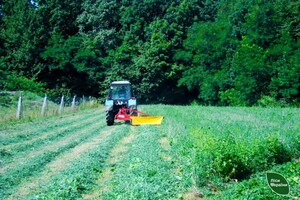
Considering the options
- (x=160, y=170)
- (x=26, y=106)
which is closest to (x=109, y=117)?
(x=26, y=106)

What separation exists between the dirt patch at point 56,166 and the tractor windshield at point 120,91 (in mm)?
6164

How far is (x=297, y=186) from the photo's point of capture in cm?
603

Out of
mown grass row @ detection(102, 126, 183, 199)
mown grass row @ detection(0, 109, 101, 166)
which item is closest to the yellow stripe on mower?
mown grass row @ detection(0, 109, 101, 166)

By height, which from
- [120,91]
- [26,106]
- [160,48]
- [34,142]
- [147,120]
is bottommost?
[34,142]

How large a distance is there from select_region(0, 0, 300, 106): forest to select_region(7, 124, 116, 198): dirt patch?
78.3 ft

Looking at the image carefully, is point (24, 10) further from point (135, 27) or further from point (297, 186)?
point (297, 186)

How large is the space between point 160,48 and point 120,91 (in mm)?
28602

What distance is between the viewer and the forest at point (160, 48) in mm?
38750

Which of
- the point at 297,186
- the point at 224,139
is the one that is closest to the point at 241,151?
the point at 224,139

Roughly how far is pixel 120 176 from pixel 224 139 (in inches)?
96.3

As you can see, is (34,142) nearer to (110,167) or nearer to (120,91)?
(110,167)

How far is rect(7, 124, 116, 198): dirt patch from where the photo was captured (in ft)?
24.6

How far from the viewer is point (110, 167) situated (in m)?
9.33

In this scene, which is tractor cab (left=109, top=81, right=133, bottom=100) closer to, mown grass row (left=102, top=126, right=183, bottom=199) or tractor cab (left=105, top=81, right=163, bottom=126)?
tractor cab (left=105, top=81, right=163, bottom=126)
